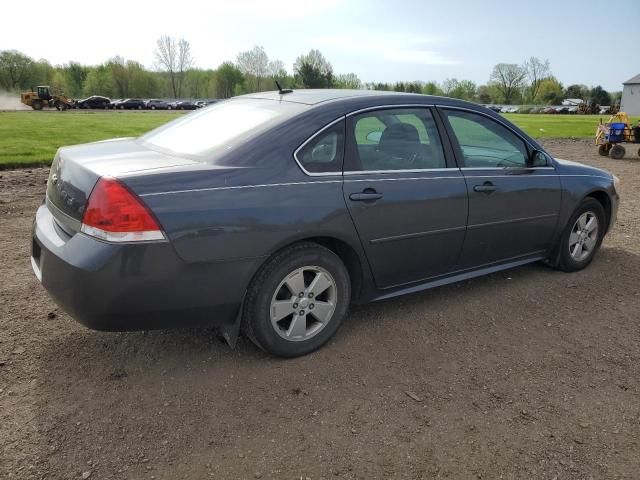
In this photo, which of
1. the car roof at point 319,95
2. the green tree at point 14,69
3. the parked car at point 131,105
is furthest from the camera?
the green tree at point 14,69

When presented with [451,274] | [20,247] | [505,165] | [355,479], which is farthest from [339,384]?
A: [20,247]

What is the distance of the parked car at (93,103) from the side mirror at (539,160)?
61.2 meters

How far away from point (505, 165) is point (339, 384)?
2.34 meters

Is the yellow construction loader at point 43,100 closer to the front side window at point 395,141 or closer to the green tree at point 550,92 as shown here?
the front side window at point 395,141

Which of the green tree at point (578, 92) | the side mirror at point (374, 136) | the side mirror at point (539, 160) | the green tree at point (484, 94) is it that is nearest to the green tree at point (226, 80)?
the green tree at point (484, 94)

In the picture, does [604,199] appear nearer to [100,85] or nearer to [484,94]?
[100,85]

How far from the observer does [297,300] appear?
3252mm

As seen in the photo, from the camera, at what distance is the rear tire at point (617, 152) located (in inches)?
602

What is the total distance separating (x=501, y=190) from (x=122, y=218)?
287 centimetres

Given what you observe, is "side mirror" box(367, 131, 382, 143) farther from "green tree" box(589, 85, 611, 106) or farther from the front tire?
"green tree" box(589, 85, 611, 106)

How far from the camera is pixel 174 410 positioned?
2789 mm

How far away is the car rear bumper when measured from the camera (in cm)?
267

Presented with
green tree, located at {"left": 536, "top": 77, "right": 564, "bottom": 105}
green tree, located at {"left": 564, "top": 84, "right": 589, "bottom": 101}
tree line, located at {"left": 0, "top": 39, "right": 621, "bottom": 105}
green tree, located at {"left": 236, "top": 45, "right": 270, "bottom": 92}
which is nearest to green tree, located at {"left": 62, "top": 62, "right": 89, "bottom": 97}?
tree line, located at {"left": 0, "top": 39, "right": 621, "bottom": 105}

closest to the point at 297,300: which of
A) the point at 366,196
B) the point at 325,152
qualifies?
the point at 366,196
